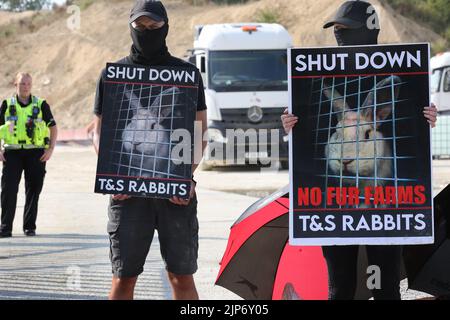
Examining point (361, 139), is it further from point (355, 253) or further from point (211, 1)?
point (211, 1)

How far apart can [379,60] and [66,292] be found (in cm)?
366

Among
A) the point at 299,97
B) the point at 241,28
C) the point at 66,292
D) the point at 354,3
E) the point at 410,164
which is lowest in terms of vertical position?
the point at 66,292

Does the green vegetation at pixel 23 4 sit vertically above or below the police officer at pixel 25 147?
above

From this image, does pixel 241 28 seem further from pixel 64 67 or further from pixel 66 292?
pixel 64 67

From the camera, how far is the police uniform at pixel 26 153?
11.7 meters

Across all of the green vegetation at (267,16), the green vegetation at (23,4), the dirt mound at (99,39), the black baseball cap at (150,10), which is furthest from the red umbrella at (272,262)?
the green vegetation at (23,4)

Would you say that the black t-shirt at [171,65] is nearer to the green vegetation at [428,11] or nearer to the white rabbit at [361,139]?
the white rabbit at [361,139]

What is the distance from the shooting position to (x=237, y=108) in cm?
2383

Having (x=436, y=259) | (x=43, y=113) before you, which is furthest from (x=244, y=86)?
(x=436, y=259)

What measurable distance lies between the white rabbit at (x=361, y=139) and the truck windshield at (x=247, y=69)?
1871 cm

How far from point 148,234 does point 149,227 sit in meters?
0.04

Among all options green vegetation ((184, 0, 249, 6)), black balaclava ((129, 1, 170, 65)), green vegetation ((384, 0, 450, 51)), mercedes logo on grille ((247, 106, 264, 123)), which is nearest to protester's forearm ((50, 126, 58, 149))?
black balaclava ((129, 1, 170, 65))

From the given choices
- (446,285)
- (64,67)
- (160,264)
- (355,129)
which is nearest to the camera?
(355,129)

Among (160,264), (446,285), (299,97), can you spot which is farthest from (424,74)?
(160,264)
